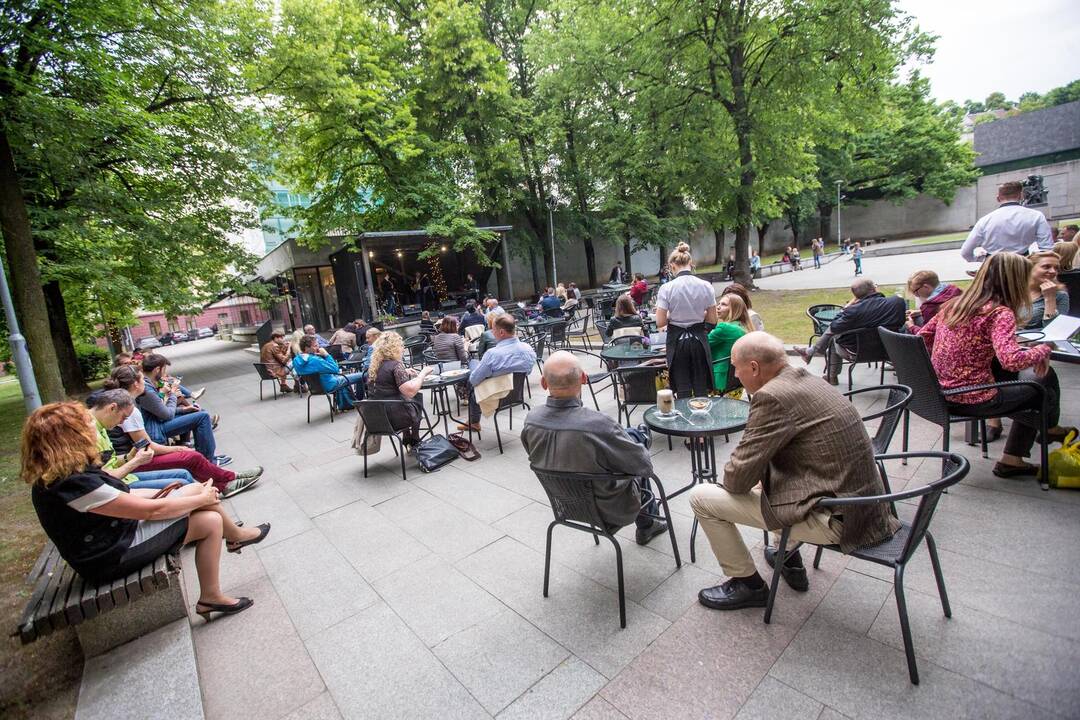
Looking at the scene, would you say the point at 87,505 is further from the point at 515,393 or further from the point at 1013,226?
the point at 1013,226

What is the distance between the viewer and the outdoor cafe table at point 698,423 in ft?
9.23

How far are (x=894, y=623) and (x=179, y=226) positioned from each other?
13.9 metres

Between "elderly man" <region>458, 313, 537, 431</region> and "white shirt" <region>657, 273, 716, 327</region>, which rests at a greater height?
"white shirt" <region>657, 273, 716, 327</region>

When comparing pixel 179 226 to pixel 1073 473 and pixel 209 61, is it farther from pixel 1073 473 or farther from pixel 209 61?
pixel 1073 473

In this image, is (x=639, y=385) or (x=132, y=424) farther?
(x=639, y=385)

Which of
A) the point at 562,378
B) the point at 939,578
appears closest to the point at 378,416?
the point at 562,378

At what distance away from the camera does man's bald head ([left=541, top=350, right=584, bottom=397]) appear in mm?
2406

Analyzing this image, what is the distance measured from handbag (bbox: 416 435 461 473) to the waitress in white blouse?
2345 millimetres

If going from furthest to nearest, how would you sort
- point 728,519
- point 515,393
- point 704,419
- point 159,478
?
point 515,393, point 159,478, point 704,419, point 728,519

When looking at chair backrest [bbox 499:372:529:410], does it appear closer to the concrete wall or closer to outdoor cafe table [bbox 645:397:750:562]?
outdoor cafe table [bbox 645:397:750:562]

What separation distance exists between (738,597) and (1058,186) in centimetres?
4731

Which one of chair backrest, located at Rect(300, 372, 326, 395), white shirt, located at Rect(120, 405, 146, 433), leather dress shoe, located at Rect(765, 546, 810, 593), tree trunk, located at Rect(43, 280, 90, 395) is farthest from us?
tree trunk, located at Rect(43, 280, 90, 395)

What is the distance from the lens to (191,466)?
403 centimetres

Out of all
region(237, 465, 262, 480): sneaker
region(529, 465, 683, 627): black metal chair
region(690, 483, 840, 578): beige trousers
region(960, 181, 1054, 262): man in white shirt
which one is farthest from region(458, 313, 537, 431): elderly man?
region(960, 181, 1054, 262): man in white shirt
